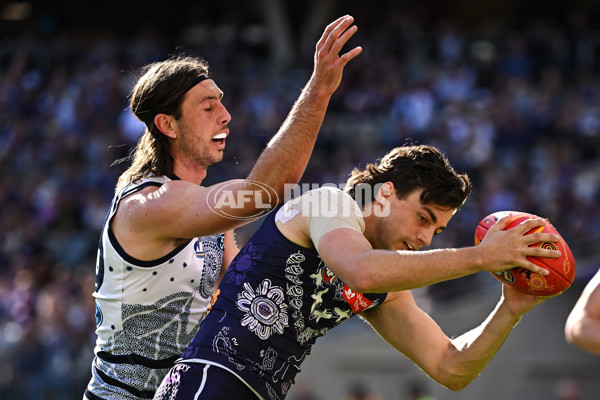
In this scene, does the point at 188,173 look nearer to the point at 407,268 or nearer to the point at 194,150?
the point at 194,150

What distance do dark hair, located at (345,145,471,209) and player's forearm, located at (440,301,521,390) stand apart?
568 mm

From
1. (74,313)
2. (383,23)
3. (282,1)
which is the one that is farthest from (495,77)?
(74,313)

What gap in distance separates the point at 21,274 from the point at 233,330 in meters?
10.8

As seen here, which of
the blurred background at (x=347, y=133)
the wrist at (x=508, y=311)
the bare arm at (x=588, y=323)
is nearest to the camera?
the bare arm at (x=588, y=323)

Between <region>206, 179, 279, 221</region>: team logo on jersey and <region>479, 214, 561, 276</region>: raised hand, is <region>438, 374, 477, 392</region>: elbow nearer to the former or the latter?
<region>479, 214, 561, 276</region>: raised hand

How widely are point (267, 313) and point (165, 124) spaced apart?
114 cm

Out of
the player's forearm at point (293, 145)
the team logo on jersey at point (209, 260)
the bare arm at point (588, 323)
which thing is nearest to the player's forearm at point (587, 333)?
the bare arm at point (588, 323)

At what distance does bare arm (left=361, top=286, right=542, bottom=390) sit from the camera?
13.3 feet

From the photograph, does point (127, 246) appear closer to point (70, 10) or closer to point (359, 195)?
point (359, 195)

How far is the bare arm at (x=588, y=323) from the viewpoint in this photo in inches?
133

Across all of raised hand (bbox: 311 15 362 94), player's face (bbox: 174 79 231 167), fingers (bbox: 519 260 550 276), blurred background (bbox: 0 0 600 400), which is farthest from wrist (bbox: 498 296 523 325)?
blurred background (bbox: 0 0 600 400)

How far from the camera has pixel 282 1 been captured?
19.3 metres

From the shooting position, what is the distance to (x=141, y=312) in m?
4.04

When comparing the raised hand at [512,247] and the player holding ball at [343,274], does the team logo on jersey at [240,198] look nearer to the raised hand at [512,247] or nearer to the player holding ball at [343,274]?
the player holding ball at [343,274]
